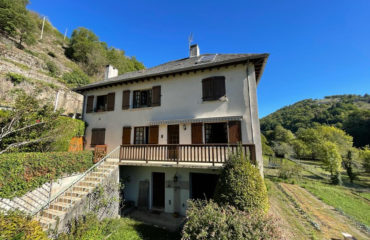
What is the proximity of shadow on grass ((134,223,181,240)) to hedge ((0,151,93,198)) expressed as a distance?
5.70m

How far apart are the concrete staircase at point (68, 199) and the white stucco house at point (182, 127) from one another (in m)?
1.64

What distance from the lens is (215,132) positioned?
1091cm

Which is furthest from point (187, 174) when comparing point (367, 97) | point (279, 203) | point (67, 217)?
point (367, 97)

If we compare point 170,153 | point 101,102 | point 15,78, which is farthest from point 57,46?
point 170,153

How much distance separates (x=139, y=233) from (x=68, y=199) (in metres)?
4.12

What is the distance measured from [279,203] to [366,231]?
427 centimetres

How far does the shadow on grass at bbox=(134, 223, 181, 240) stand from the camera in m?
7.27

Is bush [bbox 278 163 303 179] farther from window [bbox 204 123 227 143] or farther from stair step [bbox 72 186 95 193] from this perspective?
stair step [bbox 72 186 95 193]

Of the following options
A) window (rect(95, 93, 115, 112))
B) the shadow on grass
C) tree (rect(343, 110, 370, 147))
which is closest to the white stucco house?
window (rect(95, 93, 115, 112))

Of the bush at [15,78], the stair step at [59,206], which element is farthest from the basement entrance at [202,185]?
the bush at [15,78]

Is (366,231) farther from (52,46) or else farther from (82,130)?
(52,46)

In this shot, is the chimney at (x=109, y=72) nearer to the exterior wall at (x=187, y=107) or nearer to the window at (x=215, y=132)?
the exterior wall at (x=187, y=107)

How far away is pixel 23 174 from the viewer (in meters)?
7.36

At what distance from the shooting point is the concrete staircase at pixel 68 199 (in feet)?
21.7
